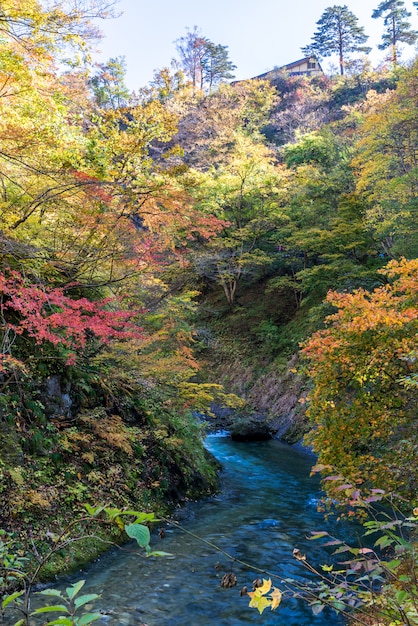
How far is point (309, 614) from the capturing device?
19.4 ft

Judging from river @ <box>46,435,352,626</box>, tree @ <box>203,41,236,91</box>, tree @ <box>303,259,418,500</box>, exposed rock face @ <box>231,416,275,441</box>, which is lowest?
exposed rock face @ <box>231,416,275,441</box>

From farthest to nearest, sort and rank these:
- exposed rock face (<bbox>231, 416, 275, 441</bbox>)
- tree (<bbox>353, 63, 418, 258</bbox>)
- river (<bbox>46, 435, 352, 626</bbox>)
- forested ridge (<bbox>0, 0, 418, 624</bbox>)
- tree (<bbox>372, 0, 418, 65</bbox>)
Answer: tree (<bbox>372, 0, 418, 65</bbox>)
exposed rock face (<bbox>231, 416, 275, 441</bbox>)
tree (<bbox>353, 63, 418, 258</bbox>)
forested ridge (<bbox>0, 0, 418, 624</bbox>)
river (<bbox>46, 435, 352, 626</bbox>)

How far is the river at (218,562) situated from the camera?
570 centimetres

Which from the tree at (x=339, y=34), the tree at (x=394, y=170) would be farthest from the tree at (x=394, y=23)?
the tree at (x=394, y=170)

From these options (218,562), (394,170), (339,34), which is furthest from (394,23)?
(218,562)

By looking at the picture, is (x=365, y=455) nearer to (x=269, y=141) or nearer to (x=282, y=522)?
(x=282, y=522)

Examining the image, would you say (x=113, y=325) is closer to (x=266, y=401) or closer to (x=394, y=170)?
(x=394, y=170)

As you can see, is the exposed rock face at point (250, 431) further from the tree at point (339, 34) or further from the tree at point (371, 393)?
the tree at point (339, 34)

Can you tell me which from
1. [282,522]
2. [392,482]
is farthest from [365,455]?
[282,522]

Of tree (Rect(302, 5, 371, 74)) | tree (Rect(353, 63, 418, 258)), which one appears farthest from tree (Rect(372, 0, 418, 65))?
tree (Rect(353, 63, 418, 258))

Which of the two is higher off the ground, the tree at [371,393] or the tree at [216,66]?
the tree at [216,66]

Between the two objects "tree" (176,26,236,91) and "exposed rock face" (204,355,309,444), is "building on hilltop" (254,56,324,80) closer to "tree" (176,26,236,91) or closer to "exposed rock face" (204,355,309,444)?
"tree" (176,26,236,91)

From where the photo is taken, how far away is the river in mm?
5703

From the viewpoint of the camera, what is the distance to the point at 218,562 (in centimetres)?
723
